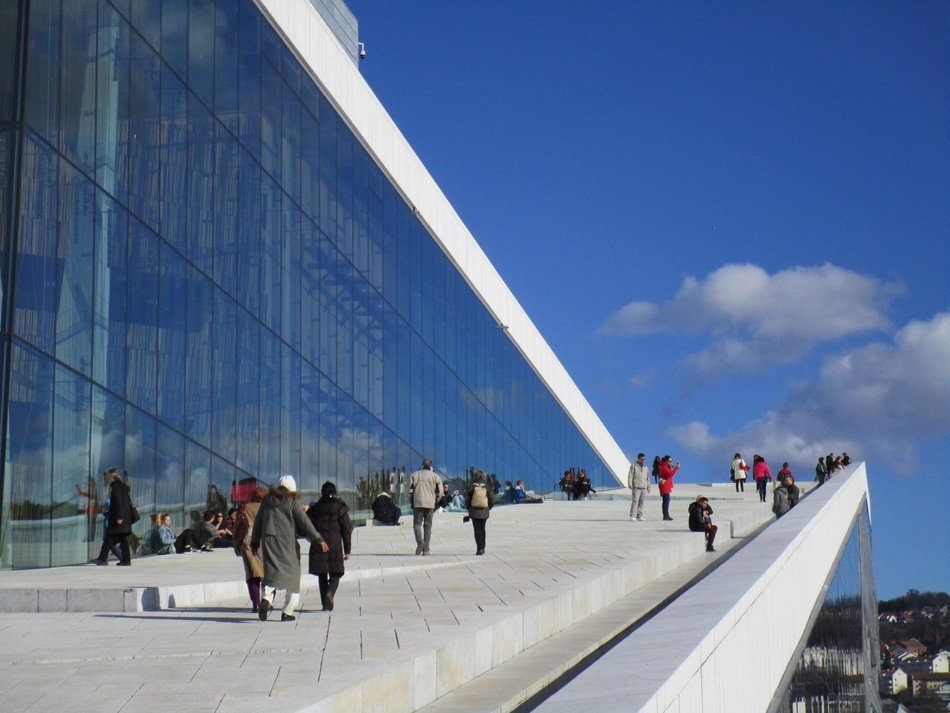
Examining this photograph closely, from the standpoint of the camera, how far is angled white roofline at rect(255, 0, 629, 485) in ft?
88.4

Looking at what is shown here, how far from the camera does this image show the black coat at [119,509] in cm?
1534

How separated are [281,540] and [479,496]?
269 inches

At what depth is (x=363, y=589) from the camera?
42.0 ft

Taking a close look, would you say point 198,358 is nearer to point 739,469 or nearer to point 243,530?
point 243,530

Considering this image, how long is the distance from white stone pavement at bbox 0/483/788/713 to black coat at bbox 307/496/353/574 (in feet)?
1.37

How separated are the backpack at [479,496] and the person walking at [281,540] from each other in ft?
20.8

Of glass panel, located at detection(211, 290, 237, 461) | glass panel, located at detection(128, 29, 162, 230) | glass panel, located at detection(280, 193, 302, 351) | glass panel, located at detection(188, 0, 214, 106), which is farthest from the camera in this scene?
glass panel, located at detection(280, 193, 302, 351)

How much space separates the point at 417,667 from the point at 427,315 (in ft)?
91.8

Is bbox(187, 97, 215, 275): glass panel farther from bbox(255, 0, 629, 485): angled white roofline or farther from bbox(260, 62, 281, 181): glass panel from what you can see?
bbox(255, 0, 629, 485): angled white roofline

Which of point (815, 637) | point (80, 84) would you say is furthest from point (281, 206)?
point (815, 637)

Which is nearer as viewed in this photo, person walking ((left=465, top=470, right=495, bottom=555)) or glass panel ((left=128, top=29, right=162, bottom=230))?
person walking ((left=465, top=470, right=495, bottom=555))

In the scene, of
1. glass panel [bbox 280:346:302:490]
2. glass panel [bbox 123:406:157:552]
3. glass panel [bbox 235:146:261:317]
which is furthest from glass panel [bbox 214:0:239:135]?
glass panel [bbox 123:406:157:552]

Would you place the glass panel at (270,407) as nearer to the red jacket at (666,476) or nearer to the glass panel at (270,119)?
the glass panel at (270,119)

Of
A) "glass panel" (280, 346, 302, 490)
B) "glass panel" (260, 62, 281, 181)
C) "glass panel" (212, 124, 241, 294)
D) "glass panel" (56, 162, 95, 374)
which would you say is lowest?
"glass panel" (280, 346, 302, 490)
